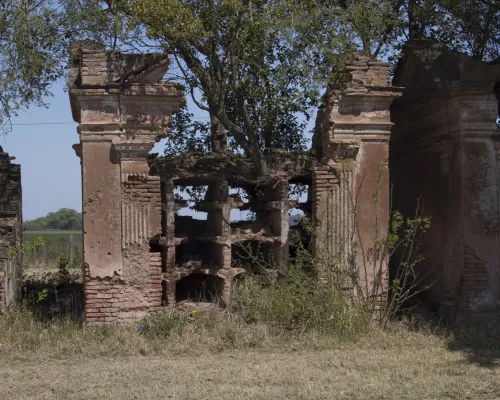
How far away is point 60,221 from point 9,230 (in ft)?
251

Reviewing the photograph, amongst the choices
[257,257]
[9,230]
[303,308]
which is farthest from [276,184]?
[9,230]

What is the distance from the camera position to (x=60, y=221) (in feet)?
278

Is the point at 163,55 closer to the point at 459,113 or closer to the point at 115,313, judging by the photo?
the point at 115,313

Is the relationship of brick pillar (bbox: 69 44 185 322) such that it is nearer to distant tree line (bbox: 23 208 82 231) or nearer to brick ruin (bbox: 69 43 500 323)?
brick ruin (bbox: 69 43 500 323)

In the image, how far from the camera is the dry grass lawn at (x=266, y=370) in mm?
7047

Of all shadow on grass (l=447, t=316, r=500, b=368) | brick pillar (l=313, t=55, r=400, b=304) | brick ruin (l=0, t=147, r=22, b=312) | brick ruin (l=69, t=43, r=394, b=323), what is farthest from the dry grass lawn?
brick ruin (l=0, t=147, r=22, b=312)

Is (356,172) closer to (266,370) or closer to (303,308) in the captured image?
(303,308)

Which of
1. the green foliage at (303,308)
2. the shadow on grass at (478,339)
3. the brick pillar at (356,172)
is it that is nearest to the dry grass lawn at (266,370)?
the shadow on grass at (478,339)

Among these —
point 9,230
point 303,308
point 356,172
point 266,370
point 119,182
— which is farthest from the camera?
point 9,230

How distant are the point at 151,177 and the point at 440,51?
17.2 ft

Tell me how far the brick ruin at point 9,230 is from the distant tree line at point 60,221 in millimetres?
70422

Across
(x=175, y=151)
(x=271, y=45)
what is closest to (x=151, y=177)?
(x=271, y=45)

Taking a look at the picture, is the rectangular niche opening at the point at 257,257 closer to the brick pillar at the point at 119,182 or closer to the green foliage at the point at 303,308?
the green foliage at the point at 303,308

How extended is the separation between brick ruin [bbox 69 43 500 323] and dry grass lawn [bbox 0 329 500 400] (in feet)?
3.73
